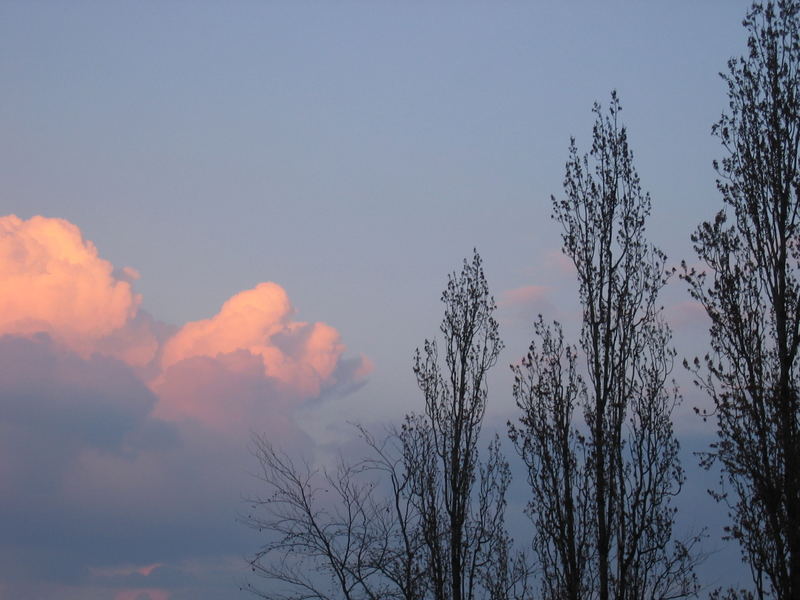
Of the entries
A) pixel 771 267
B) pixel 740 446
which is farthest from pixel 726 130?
pixel 740 446

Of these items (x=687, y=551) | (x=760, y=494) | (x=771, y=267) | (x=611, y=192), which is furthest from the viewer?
(x=611, y=192)

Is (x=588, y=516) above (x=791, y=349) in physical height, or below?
below

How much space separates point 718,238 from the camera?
15672 mm

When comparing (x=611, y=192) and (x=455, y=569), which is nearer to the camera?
(x=611, y=192)

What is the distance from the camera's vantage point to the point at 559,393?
17.6m

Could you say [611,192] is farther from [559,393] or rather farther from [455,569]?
[455,569]

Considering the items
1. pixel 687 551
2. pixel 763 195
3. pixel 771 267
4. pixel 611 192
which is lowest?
pixel 687 551

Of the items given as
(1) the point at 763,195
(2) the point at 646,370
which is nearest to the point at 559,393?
(2) the point at 646,370

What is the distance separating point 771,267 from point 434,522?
27.9 ft

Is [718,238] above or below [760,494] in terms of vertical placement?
above

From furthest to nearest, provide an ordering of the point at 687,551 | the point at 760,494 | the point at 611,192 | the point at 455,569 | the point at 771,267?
the point at 455,569 → the point at 611,192 → the point at 687,551 → the point at 771,267 → the point at 760,494

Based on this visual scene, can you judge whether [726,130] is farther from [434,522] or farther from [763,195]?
[434,522]

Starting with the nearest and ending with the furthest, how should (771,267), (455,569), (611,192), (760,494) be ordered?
(760,494) < (771,267) < (611,192) < (455,569)

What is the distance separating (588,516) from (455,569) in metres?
4.03
